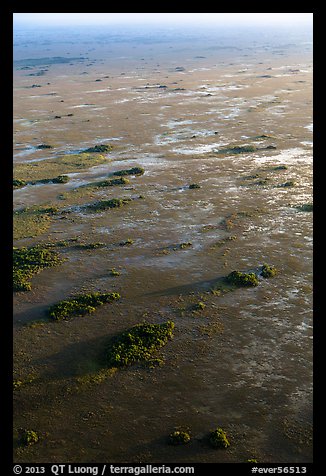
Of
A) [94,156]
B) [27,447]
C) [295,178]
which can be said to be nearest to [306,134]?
[295,178]

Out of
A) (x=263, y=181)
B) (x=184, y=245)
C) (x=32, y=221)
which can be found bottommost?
(x=184, y=245)

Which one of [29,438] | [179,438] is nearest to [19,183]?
[29,438]

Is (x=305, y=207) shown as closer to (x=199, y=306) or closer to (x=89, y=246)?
(x=199, y=306)

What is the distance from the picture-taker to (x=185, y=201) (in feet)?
115

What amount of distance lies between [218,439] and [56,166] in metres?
34.2

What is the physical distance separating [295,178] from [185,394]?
26.4 metres

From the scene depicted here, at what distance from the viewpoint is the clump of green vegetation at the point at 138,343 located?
746 inches

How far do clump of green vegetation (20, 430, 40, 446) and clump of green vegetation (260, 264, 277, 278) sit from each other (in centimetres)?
1392

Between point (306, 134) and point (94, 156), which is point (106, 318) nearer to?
point (94, 156)

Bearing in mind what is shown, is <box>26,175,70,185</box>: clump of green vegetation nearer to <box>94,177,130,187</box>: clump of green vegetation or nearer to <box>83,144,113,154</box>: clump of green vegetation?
<box>94,177,130,187</box>: clump of green vegetation

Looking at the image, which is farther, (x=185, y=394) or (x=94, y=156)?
(x=94, y=156)

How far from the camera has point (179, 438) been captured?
15133 millimetres

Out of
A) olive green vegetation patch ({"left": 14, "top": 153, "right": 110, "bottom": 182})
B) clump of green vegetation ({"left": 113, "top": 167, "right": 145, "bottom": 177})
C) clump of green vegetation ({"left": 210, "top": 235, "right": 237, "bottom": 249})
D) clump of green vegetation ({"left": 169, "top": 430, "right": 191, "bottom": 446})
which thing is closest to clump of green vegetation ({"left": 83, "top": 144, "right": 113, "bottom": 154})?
olive green vegetation patch ({"left": 14, "top": 153, "right": 110, "bottom": 182})

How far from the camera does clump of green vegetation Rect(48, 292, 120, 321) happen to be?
2212 centimetres
